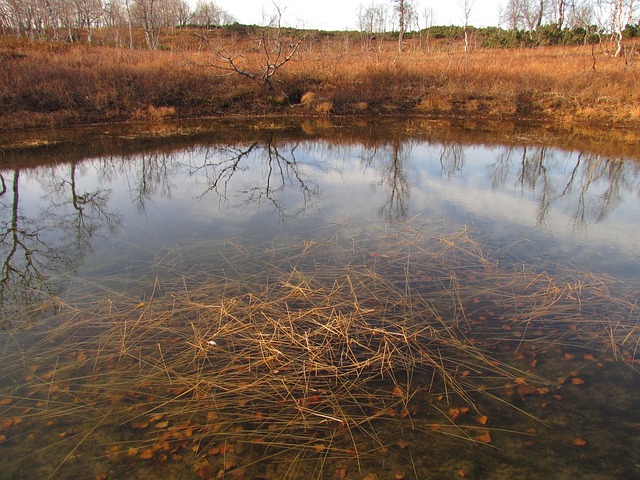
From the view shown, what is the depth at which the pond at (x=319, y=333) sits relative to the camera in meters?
3.46

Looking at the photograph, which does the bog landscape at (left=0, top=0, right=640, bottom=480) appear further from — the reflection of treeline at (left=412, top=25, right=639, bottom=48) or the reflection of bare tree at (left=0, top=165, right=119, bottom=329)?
the reflection of treeline at (left=412, top=25, right=639, bottom=48)

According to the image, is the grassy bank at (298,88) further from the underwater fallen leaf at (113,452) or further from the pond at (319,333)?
the underwater fallen leaf at (113,452)

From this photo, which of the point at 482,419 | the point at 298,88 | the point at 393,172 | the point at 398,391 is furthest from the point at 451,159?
the point at 298,88

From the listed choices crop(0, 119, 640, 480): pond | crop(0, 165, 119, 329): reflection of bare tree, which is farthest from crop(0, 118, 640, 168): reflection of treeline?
crop(0, 119, 640, 480): pond

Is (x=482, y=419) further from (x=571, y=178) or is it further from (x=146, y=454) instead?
(x=571, y=178)

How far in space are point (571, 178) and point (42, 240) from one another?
39.1 ft

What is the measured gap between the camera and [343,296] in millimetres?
5469

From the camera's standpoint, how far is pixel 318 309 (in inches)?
201

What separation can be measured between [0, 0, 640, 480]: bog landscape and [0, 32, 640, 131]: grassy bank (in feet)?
11.7

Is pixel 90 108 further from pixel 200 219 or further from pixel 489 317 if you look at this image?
pixel 489 317

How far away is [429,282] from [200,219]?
Answer: 4.60 metres

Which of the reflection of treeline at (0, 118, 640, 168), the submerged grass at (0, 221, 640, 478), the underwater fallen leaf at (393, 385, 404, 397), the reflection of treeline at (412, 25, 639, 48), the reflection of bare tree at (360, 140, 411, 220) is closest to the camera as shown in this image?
the submerged grass at (0, 221, 640, 478)

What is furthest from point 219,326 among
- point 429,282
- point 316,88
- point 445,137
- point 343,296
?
point 316,88

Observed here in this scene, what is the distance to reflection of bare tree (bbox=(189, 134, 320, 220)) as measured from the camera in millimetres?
9711
